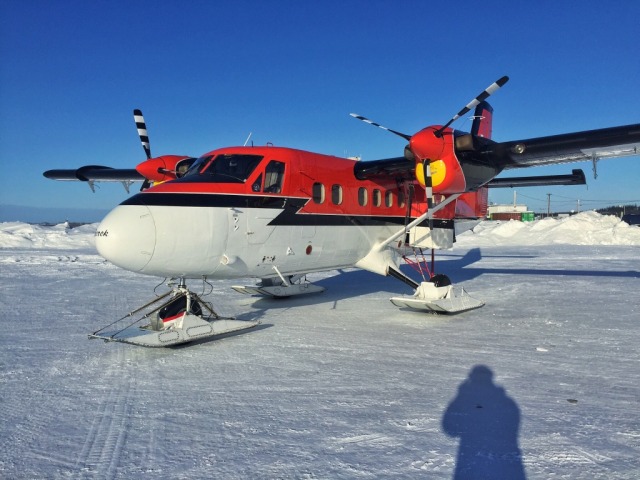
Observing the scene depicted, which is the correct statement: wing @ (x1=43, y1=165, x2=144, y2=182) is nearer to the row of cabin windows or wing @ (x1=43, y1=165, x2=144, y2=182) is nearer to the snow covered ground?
the snow covered ground

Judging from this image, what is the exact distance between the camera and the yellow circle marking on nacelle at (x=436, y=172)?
27.9 feet

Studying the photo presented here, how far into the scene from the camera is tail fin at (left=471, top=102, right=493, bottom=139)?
454 inches

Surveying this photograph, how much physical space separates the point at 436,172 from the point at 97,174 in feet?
31.7

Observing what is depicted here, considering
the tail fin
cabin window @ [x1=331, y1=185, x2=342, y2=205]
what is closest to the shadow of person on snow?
cabin window @ [x1=331, y1=185, x2=342, y2=205]

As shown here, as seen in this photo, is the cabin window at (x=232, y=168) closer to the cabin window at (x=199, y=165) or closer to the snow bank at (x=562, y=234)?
the cabin window at (x=199, y=165)

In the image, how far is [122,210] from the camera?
654 centimetres

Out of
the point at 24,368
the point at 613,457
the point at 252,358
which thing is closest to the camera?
the point at 613,457

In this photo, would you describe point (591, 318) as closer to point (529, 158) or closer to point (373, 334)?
point (529, 158)

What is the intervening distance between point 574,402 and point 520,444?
124cm

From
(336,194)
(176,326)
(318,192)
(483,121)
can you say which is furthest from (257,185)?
(483,121)

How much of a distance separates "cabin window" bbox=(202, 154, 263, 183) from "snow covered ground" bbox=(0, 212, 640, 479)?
2.45 meters

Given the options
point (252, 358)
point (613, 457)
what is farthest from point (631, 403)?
point (252, 358)

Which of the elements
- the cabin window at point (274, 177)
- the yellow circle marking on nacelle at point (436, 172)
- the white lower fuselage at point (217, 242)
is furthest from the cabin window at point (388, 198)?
the cabin window at point (274, 177)

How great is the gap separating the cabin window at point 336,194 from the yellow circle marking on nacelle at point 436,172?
5.02ft
